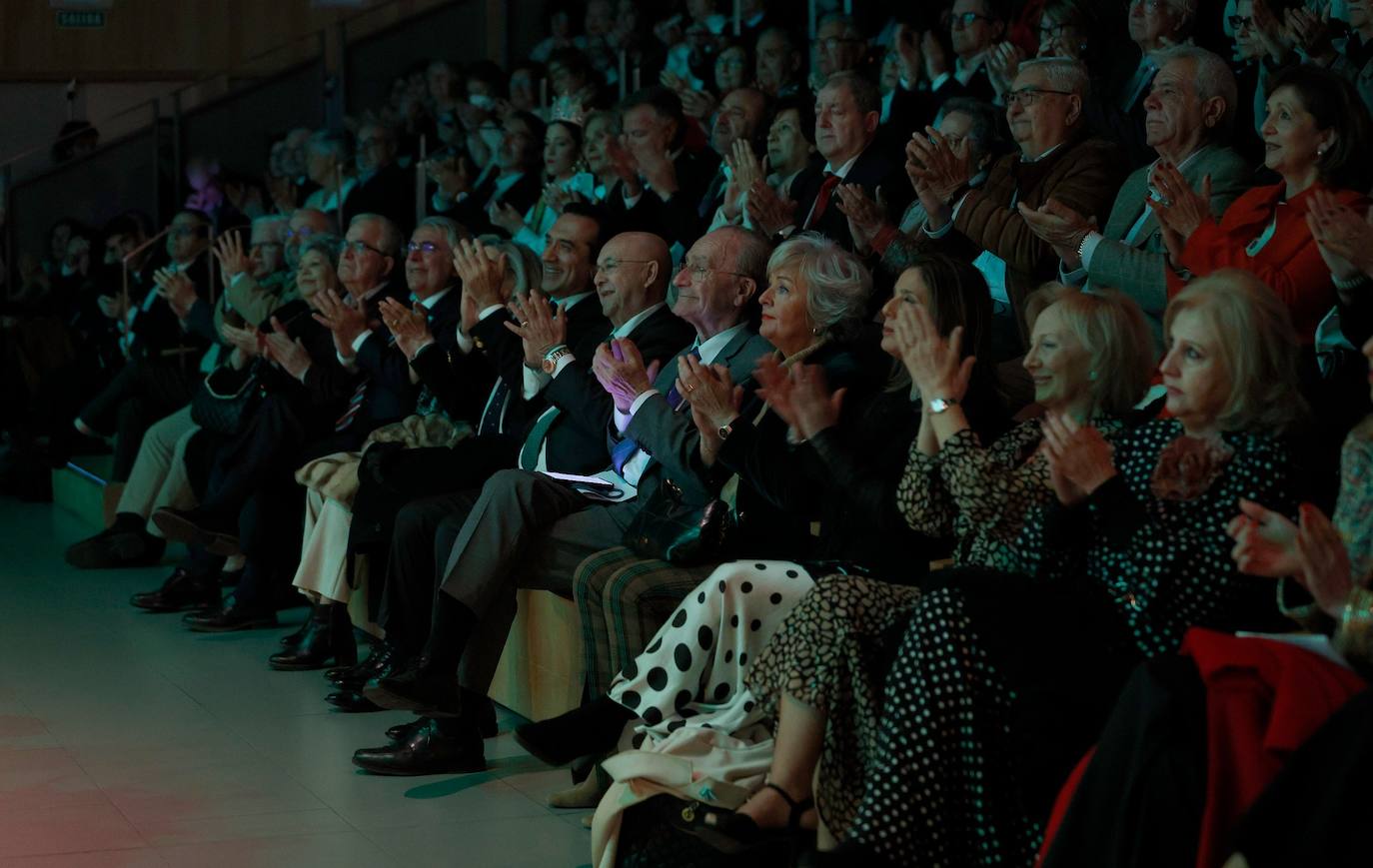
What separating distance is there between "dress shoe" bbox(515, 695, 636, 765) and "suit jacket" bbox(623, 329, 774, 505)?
49 centimetres

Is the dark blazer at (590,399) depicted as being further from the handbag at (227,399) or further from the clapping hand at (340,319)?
the handbag at (227,399)

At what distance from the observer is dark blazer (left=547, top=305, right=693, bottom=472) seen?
13.8 ft

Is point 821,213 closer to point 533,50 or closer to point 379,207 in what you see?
point 379,207

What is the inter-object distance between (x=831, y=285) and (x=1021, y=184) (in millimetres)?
906

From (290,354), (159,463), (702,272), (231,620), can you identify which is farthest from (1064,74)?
(159,463)

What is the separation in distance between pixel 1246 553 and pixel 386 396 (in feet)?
11.8

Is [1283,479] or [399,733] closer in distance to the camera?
[1283,479]

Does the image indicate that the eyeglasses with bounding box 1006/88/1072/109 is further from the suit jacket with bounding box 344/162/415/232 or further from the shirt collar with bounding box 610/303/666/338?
the suit jacket with bounding box 344/162/415/232

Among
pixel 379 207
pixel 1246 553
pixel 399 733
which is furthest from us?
pixel 379 207

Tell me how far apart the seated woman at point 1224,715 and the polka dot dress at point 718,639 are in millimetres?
982

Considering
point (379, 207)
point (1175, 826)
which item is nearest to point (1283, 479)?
point (1175, 826)

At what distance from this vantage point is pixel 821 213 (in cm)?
504

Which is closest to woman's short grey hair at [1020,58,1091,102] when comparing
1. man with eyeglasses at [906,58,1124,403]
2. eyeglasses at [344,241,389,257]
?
man with eyeglasses at [906,58,1124,403]

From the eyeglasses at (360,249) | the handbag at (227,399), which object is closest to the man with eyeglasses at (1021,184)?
the eyeglasses at (360,249)
